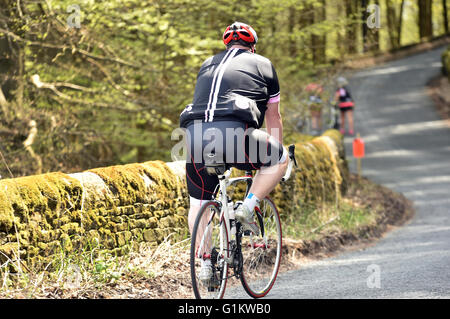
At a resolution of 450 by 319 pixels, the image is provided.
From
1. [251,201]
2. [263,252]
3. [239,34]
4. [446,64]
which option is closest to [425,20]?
[446,64]

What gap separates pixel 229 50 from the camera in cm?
501

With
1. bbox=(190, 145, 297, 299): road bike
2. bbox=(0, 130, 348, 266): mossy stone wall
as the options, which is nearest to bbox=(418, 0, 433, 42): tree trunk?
bbox=(0, 130, 348, 266): mossy stone wall

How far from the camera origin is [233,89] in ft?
15.6

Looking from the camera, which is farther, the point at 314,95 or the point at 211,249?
the point at 314,95

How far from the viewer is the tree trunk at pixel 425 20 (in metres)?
46.4

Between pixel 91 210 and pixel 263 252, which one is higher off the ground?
pixel 91 210

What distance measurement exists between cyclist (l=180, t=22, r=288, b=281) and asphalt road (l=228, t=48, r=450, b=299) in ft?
3.70

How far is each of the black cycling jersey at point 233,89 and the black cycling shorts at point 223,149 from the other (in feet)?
0.22

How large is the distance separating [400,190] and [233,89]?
11.1 metres
